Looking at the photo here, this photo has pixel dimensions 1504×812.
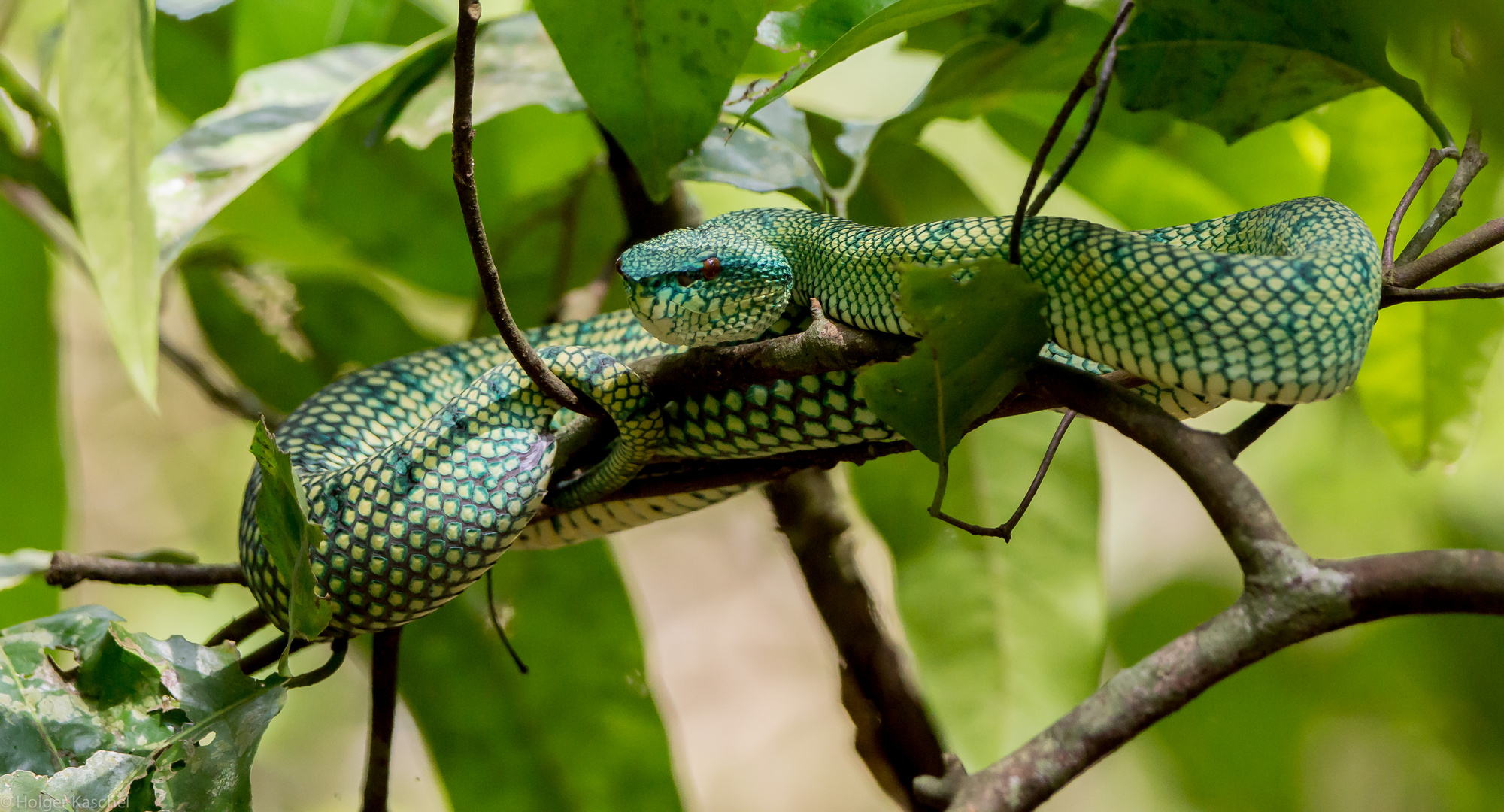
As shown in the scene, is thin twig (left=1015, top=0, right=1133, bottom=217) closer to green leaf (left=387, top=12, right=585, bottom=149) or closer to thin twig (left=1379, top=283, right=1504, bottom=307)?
thin twig (left=1379, top=283, right=1504, bottom=307)

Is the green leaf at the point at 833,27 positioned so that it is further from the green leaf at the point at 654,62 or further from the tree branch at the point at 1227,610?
the tree branch at the point at 1227,610

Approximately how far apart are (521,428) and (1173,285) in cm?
71

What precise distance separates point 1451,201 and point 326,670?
118cm

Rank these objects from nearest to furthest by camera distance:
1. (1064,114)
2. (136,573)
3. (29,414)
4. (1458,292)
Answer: (1064,114) → (1458,292) → (136,573) → (29,414)

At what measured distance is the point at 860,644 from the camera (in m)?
1.53

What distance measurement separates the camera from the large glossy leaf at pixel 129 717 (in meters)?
0.87

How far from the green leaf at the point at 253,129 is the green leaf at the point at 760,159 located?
41 centimetres

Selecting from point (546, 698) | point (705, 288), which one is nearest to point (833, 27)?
point (705, 288)

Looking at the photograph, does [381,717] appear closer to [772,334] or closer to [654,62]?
[772,334]

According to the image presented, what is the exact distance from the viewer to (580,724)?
5.13 feet

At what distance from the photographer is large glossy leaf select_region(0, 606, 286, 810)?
87 cm

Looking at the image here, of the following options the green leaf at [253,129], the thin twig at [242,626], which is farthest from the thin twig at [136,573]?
the green leaf at [253,129]

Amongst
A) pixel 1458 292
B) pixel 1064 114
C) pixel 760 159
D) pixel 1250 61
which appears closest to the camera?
pixel 1064 114

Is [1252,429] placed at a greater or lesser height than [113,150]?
lesser
